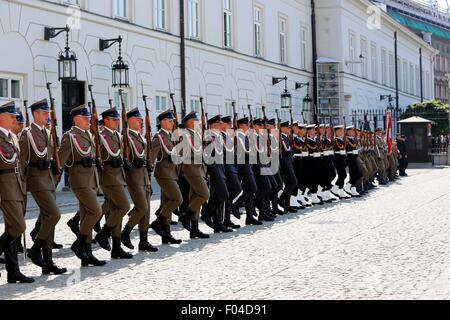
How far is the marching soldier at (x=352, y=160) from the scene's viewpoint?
20.5 metres

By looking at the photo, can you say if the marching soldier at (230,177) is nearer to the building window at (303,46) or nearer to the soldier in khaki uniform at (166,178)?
the soldier in khaki uniform at (166,178)

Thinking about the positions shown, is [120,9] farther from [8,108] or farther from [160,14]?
[8,108]

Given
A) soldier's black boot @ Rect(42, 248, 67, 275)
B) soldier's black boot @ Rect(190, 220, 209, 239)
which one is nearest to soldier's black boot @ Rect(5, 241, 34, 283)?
soldier's black boot @ Rect(42, 248, 67, 275)

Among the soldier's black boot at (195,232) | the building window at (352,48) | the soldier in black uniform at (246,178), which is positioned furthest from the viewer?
the building window at (352,48)

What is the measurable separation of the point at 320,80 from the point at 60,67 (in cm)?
2351

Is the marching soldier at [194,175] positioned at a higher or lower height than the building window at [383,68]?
lower

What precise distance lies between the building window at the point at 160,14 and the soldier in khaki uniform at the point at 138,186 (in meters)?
16.0

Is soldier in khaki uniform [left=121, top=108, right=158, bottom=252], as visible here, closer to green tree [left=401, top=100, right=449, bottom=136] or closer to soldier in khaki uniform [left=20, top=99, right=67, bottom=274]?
soldier in khaki uniform [left=20, top=99, right=67, bottom=274]

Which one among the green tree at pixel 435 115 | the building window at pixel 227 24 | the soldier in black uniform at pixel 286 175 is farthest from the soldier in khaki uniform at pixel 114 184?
the green tree at pixel 435 115

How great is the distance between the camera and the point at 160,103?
85.5 feet

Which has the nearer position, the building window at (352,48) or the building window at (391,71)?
the building window at (352,48)

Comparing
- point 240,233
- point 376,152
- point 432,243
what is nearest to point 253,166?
point 240,233

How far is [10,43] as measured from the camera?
1956cm

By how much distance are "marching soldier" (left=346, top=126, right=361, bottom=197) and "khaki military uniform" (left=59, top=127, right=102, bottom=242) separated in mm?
11436
